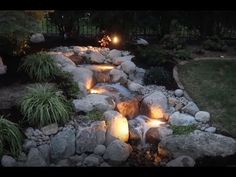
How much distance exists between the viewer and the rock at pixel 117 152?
6.43 metres

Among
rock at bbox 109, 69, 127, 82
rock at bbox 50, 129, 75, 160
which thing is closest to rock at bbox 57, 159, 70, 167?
rock at bbox 50, 129, 75, 160

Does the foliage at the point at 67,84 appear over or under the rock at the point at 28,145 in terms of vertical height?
over

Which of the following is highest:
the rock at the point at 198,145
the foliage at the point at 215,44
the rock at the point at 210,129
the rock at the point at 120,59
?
the foliage at the point at 215,44

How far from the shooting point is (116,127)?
22.4 ft

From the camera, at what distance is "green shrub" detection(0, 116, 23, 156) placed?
6.19 m

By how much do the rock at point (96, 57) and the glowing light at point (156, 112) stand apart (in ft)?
7.41

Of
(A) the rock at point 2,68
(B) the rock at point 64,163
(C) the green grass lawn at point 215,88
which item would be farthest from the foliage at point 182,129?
(A) the rock at point 2,68

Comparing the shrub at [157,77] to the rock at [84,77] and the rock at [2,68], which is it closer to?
the rock at [84,77]

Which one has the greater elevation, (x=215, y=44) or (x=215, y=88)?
(x=215, y=44)

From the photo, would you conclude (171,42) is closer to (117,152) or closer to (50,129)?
(117,152)

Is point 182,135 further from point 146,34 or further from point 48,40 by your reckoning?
point 48,40

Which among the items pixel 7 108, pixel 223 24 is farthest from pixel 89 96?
pixel 223 24

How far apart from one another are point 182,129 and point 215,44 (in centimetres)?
362

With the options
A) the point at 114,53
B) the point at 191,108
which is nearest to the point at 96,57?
the point at 114,53
